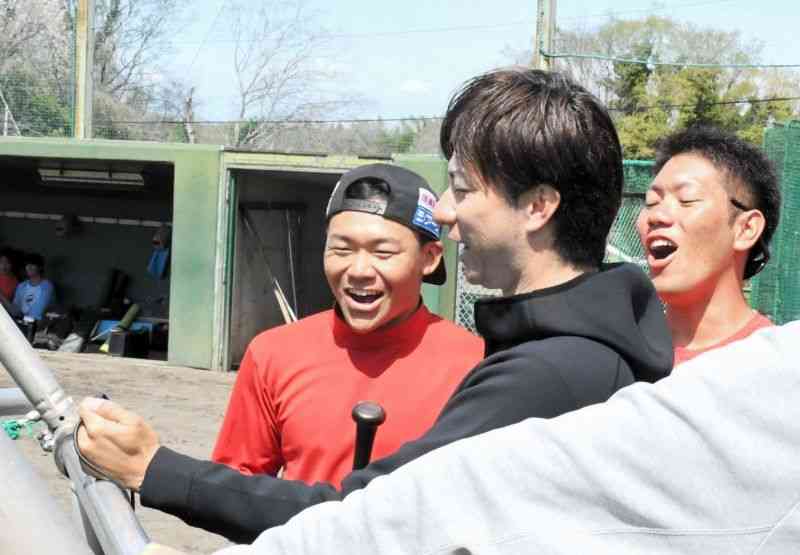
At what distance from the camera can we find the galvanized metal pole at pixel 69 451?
1.28 meters

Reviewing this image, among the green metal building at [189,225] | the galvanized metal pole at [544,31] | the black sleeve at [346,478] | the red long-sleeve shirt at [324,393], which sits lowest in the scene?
the green metal building at [189,225]

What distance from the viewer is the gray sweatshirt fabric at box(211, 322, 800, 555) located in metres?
0.96

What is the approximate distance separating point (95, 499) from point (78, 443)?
119mm

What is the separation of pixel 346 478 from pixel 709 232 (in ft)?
6.30

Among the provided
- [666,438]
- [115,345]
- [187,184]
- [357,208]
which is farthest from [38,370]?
A: [115,345]

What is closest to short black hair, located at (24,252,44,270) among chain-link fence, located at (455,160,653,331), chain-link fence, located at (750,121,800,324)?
chain-link fence, located at (455,160,653,331)

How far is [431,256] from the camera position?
2.95 metres

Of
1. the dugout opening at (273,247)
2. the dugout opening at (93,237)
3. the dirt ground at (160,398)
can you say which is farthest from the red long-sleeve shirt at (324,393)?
the dugout opening at (93,237)

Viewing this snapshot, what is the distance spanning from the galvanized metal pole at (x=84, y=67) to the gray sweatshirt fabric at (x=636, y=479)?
1408 cm

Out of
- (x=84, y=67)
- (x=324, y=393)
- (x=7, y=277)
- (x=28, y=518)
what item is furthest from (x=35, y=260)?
(x=28, y=518)

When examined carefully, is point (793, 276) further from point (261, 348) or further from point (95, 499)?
point (95, 499)

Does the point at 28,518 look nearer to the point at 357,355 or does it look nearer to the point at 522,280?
the point at 522,280

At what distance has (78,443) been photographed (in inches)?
58.6

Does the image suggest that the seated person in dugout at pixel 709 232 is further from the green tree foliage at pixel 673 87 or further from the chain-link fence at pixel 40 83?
the green tree foliage at pixel 673 87
